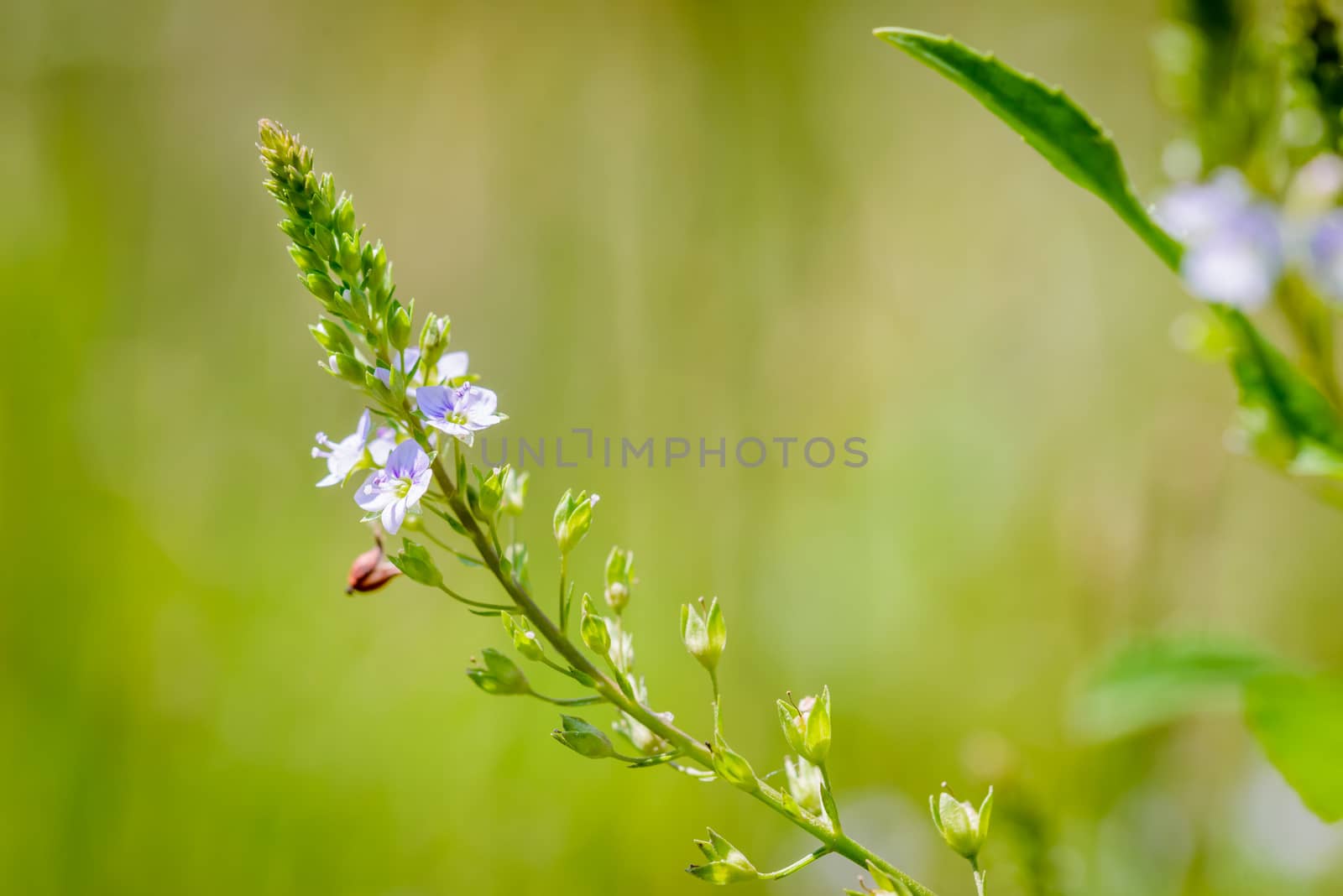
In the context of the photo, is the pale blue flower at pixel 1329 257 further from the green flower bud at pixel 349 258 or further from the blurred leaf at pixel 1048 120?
the green flower bud at pixel 349 258

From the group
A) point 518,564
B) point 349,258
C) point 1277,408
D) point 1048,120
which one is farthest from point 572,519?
point 1277,408

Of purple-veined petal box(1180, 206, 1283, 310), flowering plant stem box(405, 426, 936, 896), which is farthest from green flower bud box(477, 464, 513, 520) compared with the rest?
purple-veined petal box(1180, 206, 1283, 310)

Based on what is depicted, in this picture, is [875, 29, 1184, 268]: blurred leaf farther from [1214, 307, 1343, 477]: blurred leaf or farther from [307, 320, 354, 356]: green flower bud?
[307, 320, 354, 356]: green flower bud

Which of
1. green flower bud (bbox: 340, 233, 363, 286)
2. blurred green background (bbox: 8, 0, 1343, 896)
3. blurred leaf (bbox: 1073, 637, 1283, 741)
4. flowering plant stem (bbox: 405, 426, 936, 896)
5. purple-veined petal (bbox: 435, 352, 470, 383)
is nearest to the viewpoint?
flowering plant stem (bbox: 405, 426, 936, 896)

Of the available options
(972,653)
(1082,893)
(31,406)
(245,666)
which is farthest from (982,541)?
(31,406)

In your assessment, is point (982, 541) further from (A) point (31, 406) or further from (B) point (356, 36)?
(B) point (356, 36)
